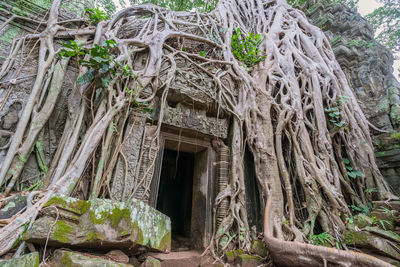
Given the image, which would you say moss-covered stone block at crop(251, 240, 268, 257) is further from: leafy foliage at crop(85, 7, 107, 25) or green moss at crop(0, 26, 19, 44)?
green moss at crop(0, 26, 19, 44)

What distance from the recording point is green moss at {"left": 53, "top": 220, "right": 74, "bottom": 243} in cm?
135

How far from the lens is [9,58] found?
256cm

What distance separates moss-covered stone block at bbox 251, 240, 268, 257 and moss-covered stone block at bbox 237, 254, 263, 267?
10cm

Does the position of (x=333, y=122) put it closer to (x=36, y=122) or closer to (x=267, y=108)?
(x=267, y=108)

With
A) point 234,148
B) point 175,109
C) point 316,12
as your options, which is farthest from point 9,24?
point 316,12

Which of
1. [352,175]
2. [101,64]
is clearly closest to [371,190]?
[352,175]

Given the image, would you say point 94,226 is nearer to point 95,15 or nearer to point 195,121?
point 195,121

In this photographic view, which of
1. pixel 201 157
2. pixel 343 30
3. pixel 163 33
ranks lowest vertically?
pixel 201 157

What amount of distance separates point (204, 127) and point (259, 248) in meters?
1.77

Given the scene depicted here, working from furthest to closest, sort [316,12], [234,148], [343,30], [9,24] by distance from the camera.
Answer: [316,12], [343,30], [234,148], [9,24]

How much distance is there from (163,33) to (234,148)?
6.93 ft

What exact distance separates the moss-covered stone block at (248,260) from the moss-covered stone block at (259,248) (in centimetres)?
10

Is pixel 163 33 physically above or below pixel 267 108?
above

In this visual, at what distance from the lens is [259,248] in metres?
2.38
